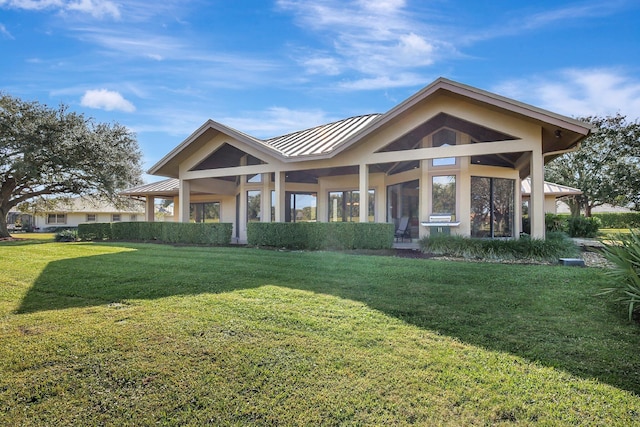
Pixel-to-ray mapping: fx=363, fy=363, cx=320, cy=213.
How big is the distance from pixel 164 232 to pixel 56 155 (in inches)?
438

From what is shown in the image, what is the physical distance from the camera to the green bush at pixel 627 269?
4918mm

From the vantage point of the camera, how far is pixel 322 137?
1595cm

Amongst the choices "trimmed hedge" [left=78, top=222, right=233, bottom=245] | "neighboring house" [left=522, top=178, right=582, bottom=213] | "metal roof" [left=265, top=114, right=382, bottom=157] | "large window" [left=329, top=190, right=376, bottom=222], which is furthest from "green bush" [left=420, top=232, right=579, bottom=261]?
"neighboring house" [left=522, top=178, right=582, bottom=213]

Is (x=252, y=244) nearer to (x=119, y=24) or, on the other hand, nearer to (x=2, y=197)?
(x=119, y=24)

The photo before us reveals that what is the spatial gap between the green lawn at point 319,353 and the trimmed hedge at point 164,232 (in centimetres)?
755

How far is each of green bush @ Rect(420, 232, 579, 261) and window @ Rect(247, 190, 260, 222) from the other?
9053mm

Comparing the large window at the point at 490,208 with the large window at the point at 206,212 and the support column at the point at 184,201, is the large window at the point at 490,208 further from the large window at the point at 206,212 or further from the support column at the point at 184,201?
the large window at the point at 206,212

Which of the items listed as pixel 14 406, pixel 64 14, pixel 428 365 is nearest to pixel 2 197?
pixel 64 14

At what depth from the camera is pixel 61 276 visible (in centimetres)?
761

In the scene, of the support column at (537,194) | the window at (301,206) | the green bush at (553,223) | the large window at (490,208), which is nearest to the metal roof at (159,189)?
the window at (301,206)

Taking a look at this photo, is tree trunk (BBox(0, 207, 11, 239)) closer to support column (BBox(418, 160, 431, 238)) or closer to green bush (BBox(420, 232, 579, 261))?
support column (BBox(418, 160, 431, 238))

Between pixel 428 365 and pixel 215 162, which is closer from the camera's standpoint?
pixel 428 365

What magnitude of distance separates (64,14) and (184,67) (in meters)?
3.65

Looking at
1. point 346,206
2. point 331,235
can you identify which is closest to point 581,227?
point 346,206
